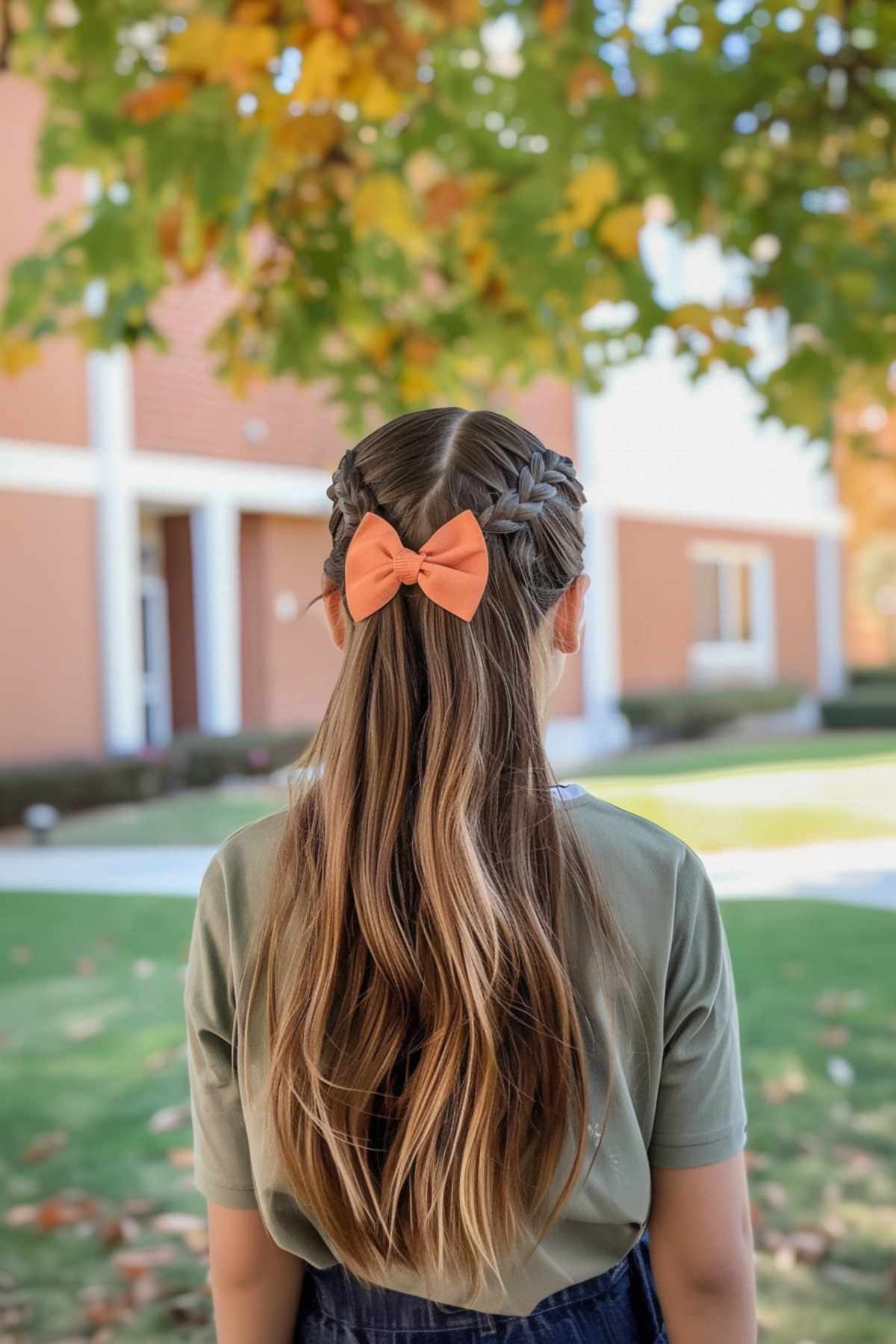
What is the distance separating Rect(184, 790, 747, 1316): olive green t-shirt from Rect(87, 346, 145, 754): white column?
37.5 feet

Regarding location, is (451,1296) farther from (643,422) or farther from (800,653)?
(800,653)

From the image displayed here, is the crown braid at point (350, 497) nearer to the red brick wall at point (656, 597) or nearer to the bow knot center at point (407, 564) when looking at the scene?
the bow knot center at point (407, 564)

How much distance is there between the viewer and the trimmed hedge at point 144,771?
11.0 m

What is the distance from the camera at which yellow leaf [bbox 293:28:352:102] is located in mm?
3318

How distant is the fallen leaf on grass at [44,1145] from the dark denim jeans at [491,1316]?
285cm

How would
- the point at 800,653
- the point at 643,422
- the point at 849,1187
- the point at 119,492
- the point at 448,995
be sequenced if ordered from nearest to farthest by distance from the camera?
1. the point at 448,995
2. the point at 849,1187
3. the point at 119,492
4. the point at 643,422
5. the point at 800,653

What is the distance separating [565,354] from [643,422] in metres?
14.1

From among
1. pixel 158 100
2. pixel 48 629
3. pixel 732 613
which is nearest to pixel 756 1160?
→ pixel 158 100

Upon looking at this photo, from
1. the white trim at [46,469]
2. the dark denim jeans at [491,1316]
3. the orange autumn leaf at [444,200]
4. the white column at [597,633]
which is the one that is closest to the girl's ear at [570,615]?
the dark denim jeans at [491,1316]

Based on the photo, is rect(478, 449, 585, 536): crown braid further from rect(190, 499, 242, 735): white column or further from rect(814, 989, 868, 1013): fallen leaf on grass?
rect(190, 499, 242, 735): white column

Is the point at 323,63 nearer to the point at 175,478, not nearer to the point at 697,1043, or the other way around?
the point at 697,1043

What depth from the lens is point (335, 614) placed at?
1.48 meters

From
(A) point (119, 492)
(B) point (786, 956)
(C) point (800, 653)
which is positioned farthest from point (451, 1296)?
(C) point (800, 653)

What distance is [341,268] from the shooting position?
448 centimetres
